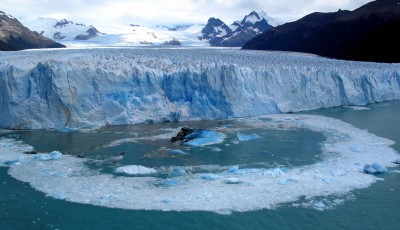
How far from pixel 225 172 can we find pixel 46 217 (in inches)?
120

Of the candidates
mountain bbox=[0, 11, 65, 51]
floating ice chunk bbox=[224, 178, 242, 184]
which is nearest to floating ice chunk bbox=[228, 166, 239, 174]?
floating ice chunk bbox=[224, 178, 242, 184]

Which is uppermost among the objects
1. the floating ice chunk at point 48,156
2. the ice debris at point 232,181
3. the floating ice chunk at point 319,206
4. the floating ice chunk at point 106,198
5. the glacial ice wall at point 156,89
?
the glacial ice wall at point 156,89

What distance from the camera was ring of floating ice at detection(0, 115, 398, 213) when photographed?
621cm

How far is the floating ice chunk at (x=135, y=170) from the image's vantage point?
7512 millimetres

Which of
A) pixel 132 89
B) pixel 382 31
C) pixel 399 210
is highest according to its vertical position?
pixel 382 31

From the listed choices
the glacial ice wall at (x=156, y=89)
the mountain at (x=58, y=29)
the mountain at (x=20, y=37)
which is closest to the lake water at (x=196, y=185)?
the glacial ice wall at (x=156, y=89)

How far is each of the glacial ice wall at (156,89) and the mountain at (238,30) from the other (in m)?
44.0

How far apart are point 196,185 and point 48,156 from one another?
328 cm

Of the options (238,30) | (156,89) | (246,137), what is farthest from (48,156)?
(238,30)

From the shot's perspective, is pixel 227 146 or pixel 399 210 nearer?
pixel 399 210

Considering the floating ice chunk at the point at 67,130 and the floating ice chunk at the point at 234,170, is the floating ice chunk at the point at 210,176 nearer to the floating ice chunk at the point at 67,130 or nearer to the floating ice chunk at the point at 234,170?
the floating ice chunk at the point at 234,170

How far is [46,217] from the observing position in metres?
5.75

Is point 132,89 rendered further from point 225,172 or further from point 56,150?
point 225,172

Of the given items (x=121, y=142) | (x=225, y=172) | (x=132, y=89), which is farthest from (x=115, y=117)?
(x=225, y=172)
